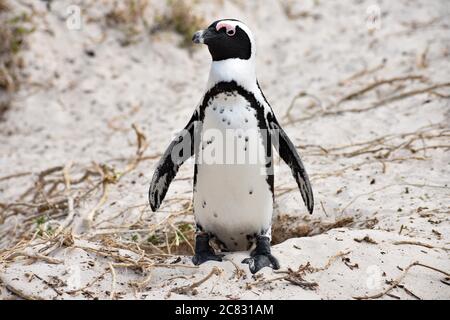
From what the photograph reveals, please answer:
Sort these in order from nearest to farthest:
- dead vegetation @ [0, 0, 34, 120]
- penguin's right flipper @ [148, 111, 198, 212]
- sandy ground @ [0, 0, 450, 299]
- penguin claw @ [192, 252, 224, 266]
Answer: sandy ground @ [0, 0, 450, 299], penguin claw @ [192, 252, 224, 266], penguin's right flipper @ [148, 111, 198, 212], dead vegetation @ [0, 0, 34, 120]

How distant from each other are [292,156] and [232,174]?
30 cm

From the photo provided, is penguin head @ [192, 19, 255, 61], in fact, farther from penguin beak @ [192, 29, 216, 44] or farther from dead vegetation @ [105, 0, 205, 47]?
dead vegetation @ [105, 0, 205, 47]

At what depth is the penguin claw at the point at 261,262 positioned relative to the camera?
2.71 metres

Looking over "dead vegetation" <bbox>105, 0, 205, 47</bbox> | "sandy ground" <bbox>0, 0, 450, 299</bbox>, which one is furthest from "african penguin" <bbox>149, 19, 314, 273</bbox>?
"dead vegetation" <bbox>105, 0, 205, 47</bbox>

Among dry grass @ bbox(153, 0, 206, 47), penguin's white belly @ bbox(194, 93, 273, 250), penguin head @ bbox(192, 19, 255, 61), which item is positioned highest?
dry grass @ bbox(153, 0, 206, 47)

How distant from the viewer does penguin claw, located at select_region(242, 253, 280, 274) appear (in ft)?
8.91

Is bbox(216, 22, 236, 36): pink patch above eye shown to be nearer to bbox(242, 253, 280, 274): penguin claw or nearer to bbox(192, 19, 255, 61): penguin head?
bbox(192, 19, 255, 61): penguin head

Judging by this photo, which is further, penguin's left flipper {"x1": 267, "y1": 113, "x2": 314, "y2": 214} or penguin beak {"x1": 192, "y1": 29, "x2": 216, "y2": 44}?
penguin's left flipper {"x1": 267, "y1": 113, "x2": 314, "y2": 214}

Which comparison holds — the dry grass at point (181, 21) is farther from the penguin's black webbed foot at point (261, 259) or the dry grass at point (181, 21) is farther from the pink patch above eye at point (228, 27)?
the penguin's black webbed foot at point (261, 259)

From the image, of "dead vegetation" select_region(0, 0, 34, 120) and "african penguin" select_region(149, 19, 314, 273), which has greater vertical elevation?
"dead vegetation" select_region(0, 0, 34, 120)

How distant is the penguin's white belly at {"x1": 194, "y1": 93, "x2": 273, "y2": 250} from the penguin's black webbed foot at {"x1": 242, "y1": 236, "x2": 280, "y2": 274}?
80 millimetres

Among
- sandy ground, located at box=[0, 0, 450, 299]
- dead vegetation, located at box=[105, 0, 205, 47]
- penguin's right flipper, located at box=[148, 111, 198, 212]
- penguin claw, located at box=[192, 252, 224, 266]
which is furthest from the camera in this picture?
dead vegetation, located at box=[105, 0, 205, 47]
